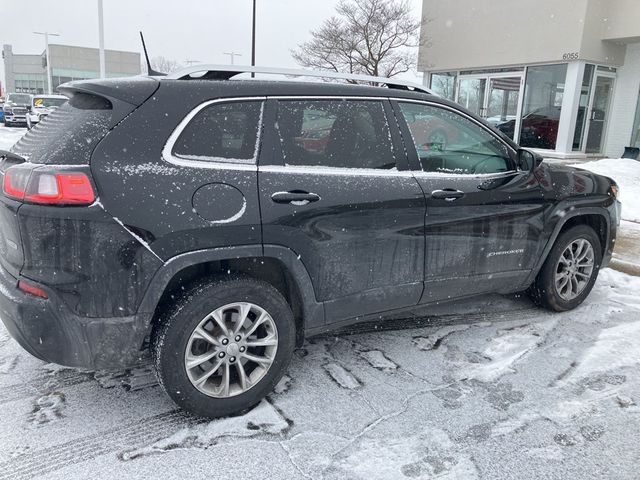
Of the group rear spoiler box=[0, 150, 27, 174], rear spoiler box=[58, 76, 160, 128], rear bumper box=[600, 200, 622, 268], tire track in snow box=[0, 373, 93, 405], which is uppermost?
rear spoiler box=[58, 76, 160, 128]

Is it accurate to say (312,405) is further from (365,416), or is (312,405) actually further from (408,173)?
(408,173)

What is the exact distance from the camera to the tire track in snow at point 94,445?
2.48 metres

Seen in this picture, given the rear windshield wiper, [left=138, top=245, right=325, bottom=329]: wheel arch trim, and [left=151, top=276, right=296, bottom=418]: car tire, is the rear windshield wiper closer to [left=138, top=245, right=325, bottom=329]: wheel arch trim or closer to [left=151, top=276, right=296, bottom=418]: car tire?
[left=138, top=245, right=325, bottom=329]: wheel arch trim

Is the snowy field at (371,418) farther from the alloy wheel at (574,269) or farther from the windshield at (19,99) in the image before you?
the windshield at (19,99)

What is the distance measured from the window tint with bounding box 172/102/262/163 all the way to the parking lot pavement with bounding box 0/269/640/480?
4.67 ft

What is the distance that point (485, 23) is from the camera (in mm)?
16422

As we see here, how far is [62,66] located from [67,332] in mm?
80982

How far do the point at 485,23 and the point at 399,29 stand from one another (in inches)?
190

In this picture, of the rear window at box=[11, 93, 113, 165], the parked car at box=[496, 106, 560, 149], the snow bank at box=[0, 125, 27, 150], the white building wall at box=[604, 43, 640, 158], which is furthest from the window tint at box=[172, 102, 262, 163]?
the white building wall at box=[604, 43, 640, 158]

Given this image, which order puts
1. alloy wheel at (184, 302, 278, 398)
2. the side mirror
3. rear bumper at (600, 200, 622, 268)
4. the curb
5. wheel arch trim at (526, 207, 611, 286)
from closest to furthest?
alloy wheel at (184, 302, 278, 398)
the side mirror
wheel arch trim at (526, 207, 611, 286)
rear bumper at (600, 200, 622, 268)
the curb

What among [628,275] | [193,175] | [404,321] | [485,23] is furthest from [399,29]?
[193,175]

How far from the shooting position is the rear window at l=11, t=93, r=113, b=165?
252 cm

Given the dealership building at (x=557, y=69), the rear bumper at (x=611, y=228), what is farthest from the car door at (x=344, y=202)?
the dealership building at (x=557, y=69)

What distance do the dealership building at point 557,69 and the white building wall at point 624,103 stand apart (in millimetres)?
25
